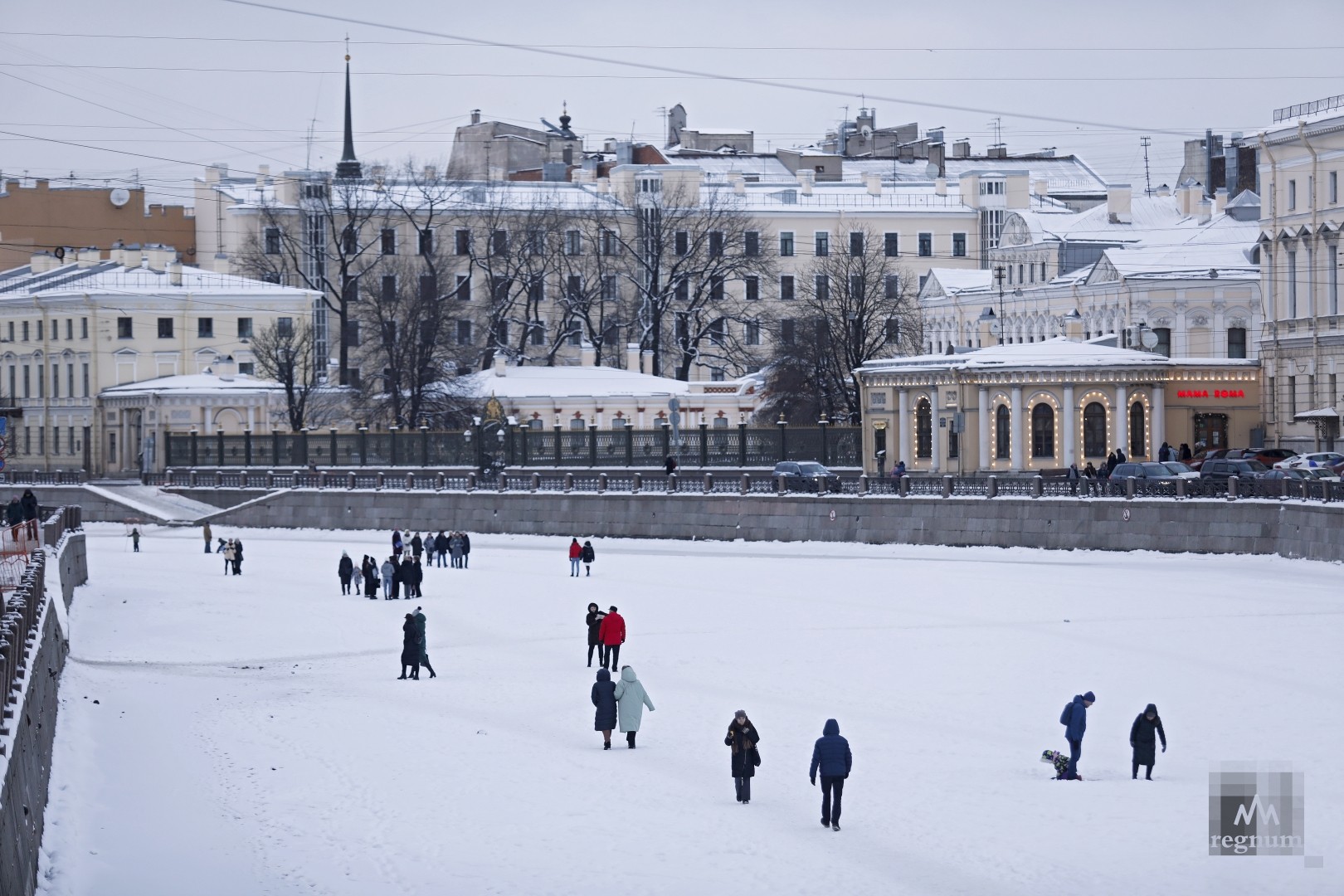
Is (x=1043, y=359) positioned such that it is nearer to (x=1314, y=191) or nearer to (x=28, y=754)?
(x=1314, y=191)

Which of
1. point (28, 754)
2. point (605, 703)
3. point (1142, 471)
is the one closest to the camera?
point (28, 754)

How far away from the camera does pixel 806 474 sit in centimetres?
5197

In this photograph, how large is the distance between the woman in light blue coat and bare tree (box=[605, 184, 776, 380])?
5721 centimetres

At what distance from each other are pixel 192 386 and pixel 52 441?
729cm

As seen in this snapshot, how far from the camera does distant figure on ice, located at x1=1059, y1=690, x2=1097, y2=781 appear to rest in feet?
66.9

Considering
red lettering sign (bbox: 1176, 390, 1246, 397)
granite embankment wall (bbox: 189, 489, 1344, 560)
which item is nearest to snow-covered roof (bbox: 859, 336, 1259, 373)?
red lettering sign (bbox: 1176, 390, 1246, 397)

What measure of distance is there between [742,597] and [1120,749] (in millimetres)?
15802

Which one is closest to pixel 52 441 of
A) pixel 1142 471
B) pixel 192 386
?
pixel 192 386

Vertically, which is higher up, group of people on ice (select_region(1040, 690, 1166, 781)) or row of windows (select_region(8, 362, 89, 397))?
row of windows (select_region(8, 362, 89, 397))

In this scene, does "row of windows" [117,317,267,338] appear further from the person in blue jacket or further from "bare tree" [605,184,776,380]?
the person in blue jacket

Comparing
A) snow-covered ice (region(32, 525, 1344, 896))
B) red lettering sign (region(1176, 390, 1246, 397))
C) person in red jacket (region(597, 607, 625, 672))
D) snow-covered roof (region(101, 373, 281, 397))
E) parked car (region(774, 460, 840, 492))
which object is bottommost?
snow-covered ice (region(32, 525, 1344, 896))

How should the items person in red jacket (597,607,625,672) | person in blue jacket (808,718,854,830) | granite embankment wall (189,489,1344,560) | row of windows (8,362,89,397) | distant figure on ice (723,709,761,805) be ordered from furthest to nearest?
row of windows (8,362,89,397), granite embankment wall (189,489,1344,560), person in red jacket (597,607,625,672), distant figure on ice (723,709,761,805), person in blue jacket (808,718,854,830)

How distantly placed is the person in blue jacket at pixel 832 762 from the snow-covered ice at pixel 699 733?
1.21 ft

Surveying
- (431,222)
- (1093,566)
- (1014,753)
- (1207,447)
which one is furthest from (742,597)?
(431,222)
